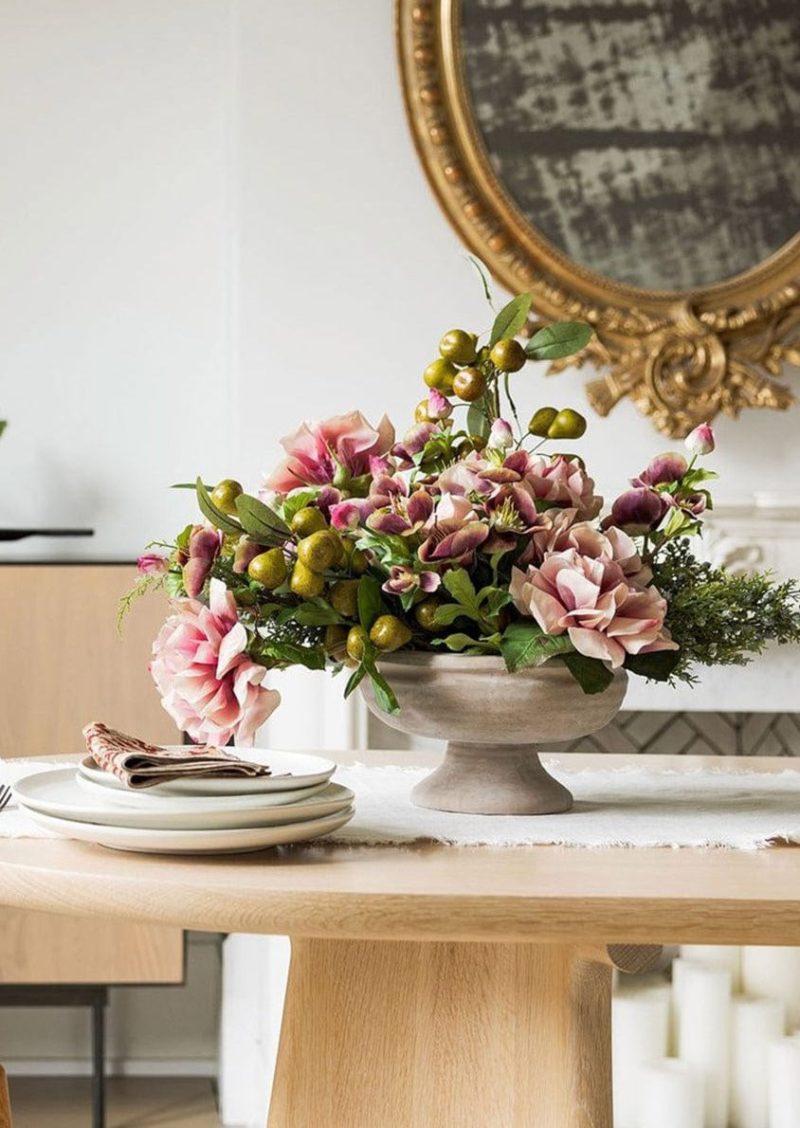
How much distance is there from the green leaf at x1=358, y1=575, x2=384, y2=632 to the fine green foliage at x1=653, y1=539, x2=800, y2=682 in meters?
0.28

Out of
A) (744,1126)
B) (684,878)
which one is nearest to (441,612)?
(684,878)

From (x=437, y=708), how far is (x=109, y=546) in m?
2.06

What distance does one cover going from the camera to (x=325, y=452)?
4.68 feet

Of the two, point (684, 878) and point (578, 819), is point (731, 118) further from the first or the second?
point (684, 878)

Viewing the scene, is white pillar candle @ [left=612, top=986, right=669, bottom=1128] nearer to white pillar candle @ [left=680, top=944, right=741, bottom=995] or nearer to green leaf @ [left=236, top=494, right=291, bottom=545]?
white pillar candle @ [left=680, top=944, right=741, bottom=995]

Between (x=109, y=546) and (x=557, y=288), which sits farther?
(x=109, y=546)

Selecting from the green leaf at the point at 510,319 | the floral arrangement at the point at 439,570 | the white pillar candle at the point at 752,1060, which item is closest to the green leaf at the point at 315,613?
the floral arrangement at the point at 439,570

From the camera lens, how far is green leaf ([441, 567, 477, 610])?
4.31 ft

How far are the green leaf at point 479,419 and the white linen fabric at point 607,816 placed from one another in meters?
0.38

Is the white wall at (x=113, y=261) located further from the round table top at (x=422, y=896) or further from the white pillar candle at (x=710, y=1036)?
the round table top at (x=422, y=896)

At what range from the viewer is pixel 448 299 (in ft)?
9.95

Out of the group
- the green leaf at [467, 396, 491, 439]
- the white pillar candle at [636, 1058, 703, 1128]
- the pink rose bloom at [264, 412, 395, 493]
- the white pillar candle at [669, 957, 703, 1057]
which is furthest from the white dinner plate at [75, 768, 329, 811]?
the white pillar candle at [669, 957, 703, 1057]

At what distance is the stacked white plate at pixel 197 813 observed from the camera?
47.0 inches

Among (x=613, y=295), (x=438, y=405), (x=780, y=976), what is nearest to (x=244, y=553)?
(x=438, y=405)
